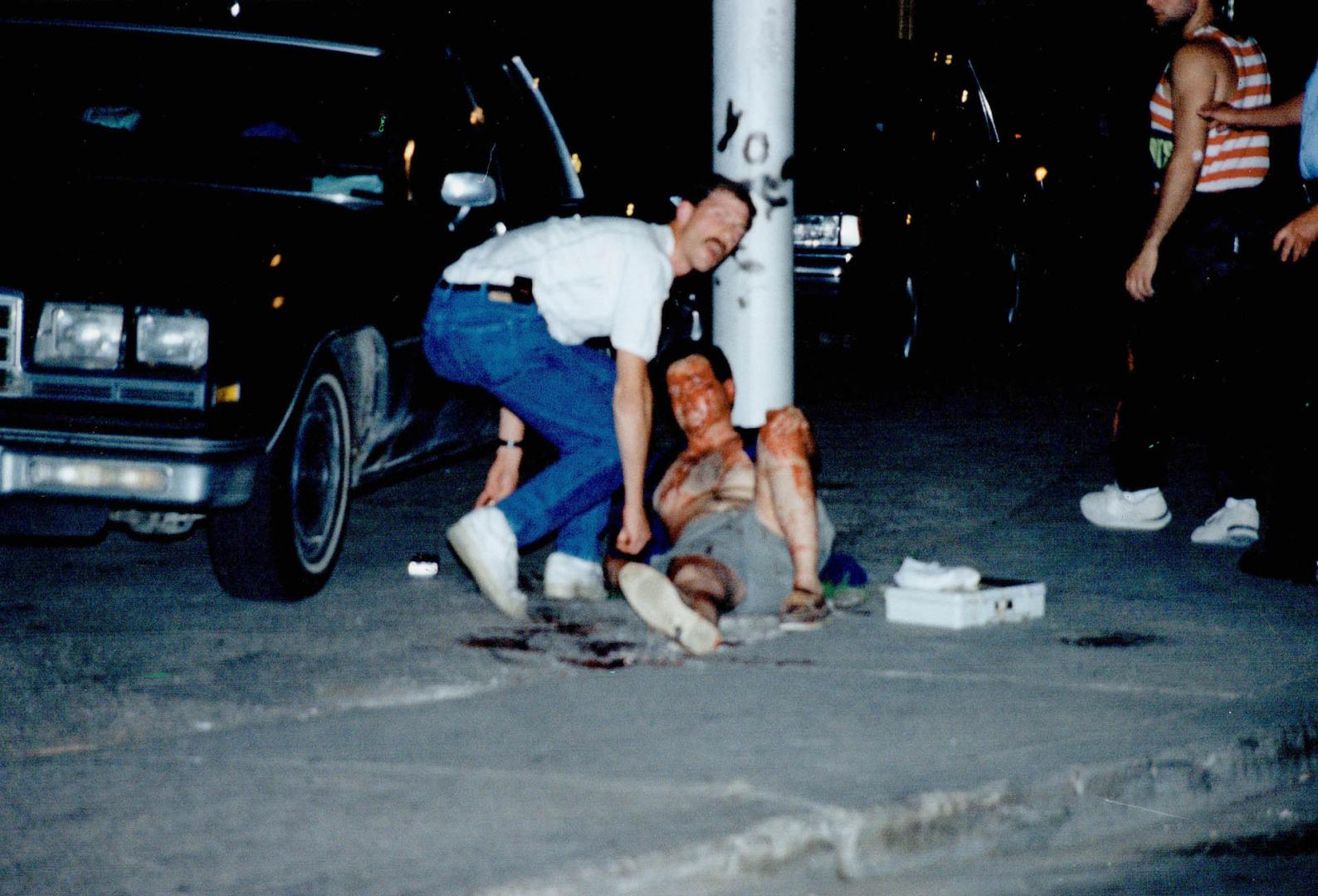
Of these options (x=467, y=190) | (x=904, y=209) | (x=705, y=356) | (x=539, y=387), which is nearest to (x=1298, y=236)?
(x=705, y=356)

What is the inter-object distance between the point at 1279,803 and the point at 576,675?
1.88m

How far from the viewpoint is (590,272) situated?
244 inches

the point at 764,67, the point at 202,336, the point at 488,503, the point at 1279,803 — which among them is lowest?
the point at 1279,803

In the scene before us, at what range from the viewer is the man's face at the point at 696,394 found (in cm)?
650

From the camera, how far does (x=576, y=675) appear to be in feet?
18.4

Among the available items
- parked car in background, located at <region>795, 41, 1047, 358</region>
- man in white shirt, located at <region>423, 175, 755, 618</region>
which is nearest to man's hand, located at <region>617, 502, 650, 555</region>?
man in white shirt, located at <region>423, 175, 755, 618</region>

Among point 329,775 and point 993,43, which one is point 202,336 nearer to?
point 329,775

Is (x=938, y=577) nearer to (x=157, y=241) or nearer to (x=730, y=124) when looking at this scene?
(x=730, y=124)

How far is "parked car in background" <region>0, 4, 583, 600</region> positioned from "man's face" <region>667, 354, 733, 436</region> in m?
0.96

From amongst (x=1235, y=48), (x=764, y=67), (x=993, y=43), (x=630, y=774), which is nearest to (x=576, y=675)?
(x=630, y=774)

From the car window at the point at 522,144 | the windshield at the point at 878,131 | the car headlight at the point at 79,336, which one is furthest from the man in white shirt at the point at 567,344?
the windshield at the point at 878,131

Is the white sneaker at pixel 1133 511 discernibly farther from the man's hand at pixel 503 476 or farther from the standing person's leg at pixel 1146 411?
the man's hand at pixel 503 476

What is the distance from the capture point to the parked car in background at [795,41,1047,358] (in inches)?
518

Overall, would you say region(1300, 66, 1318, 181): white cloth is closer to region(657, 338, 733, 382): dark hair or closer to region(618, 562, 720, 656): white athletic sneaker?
region(657, 338, 733, 382): dark hair
